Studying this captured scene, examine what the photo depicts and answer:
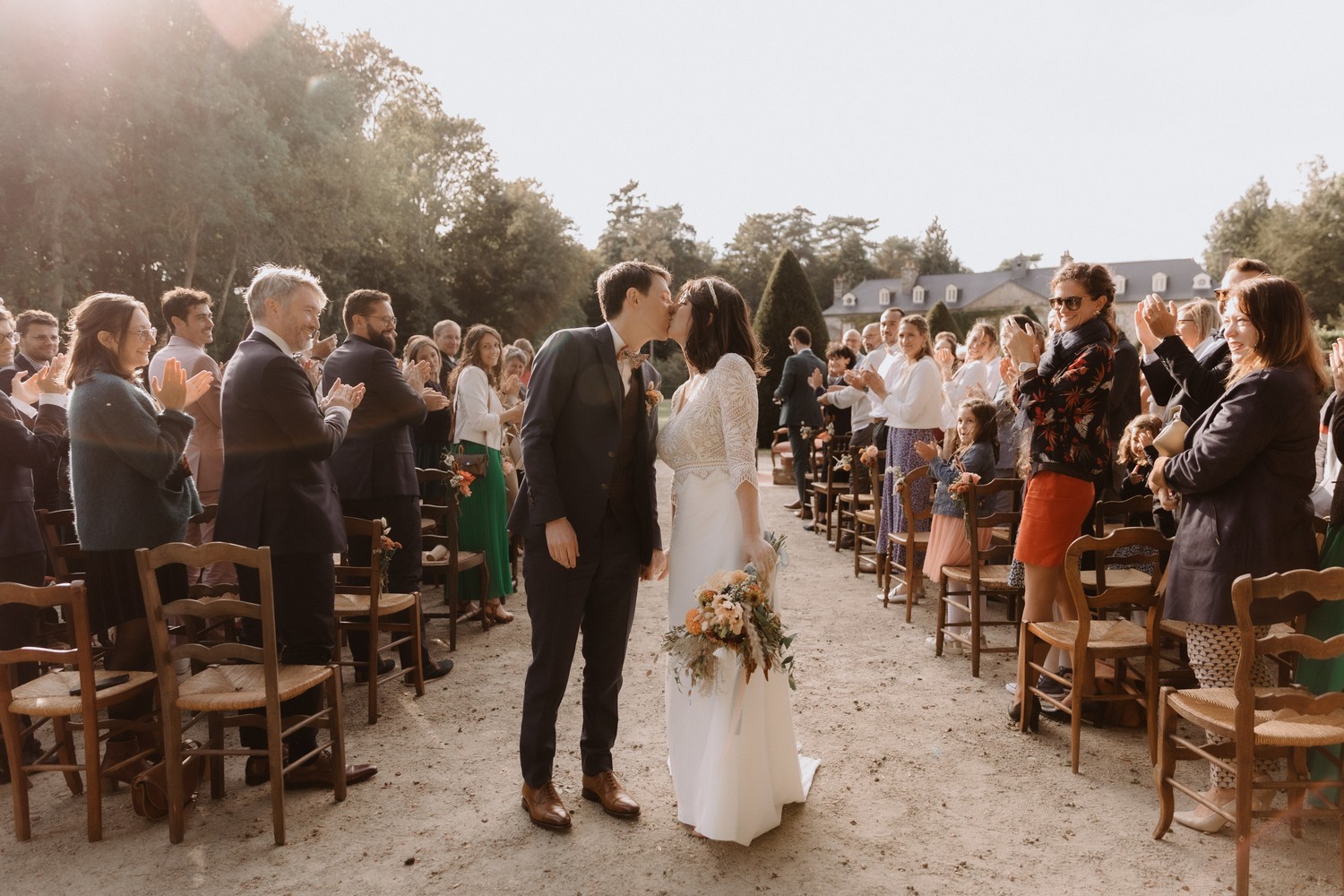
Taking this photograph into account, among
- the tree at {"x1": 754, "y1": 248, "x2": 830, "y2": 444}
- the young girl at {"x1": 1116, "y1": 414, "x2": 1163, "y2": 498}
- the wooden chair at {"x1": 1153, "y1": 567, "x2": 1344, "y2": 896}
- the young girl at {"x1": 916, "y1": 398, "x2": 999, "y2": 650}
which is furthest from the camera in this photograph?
the tree at {"x1": 754, "y1": 248, "x2": 830, "y2": 444}

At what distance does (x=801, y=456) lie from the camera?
11.4 m

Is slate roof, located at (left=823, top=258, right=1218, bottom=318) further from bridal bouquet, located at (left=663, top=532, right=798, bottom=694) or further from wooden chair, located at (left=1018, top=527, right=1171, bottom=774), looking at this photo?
bridal bouquet, located at (left=663, top=532, right=798, bottom=694)

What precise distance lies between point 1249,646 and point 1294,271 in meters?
47.7

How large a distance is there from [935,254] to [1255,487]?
75175mm

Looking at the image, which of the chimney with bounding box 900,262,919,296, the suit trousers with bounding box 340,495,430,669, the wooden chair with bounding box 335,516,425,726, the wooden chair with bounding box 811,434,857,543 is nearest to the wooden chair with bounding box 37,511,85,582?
the wooden chair with bounding box 335,516,425,726

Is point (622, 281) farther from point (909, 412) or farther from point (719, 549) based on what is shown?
point (909, 412)

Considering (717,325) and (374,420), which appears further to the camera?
(374,420)

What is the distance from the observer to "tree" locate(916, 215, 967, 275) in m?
73.6

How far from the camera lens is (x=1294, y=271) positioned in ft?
133

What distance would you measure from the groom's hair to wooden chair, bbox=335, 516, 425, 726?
2.18 metres

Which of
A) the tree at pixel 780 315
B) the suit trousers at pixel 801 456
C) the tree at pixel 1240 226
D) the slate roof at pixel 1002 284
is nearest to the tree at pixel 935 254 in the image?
the slate roof at pixel 1002 284

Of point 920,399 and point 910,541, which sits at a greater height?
point 920,399

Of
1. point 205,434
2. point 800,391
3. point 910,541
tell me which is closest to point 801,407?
point 800,391

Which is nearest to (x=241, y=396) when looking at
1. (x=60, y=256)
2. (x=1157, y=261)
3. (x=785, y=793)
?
(x=785, y=793)
